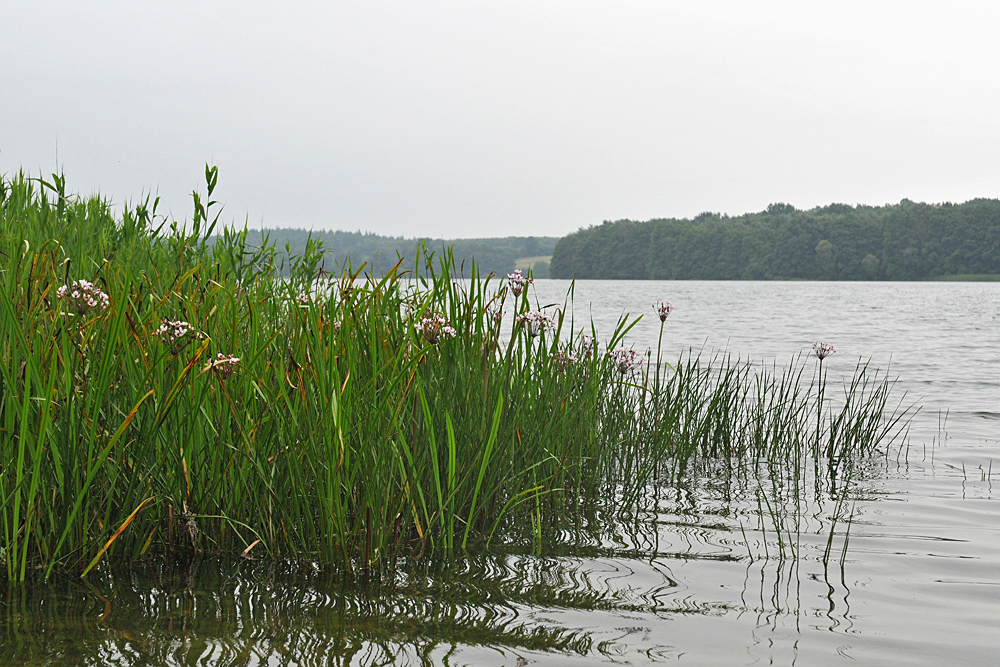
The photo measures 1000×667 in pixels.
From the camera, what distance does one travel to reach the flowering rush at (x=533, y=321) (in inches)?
Answer: 147

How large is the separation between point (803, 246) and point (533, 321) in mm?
98974

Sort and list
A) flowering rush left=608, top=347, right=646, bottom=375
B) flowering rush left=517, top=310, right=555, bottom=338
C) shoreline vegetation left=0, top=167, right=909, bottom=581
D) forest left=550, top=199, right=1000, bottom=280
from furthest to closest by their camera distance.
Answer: forest left=550, top=199, right=1000, bottom=280, flowering rush left=608, top=347, right=646, bottom=375, flowering rush left=517, top=310, right=555, bottom=338, shoreline vegetation left=0, top=167, right=909, bottom=581

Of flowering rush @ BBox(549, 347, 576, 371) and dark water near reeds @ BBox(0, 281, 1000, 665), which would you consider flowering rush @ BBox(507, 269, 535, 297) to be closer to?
flowering rush @ BBox(549, 347, 576, 371)

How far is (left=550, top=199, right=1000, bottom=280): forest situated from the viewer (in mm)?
89094

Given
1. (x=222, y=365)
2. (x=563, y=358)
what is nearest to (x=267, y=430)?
(x=222, y=365)

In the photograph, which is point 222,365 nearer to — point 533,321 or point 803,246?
point 533,321

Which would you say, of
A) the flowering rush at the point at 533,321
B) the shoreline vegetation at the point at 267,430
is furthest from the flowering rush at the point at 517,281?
the flowering rush at the point at 533,321

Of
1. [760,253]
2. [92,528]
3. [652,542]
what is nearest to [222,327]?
[92,528]

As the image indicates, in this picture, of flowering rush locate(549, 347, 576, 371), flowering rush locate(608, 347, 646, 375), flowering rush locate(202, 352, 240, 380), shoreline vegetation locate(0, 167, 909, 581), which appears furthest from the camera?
flowering rush locate(608, 347, 646, 375)

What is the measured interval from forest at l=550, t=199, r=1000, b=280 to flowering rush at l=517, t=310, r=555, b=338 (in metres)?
96.0

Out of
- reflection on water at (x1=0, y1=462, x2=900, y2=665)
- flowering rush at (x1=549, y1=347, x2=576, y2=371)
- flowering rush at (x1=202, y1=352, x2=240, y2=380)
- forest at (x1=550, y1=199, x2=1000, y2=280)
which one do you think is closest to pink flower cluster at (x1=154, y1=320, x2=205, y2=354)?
flowering rush at (x1=202, y1=352, x2=240, y2=380)

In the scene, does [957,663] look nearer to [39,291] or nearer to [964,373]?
[39,291]

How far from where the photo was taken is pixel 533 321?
380 cm

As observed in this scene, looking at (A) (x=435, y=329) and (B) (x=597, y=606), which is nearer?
(B) (x=597, y=606)
